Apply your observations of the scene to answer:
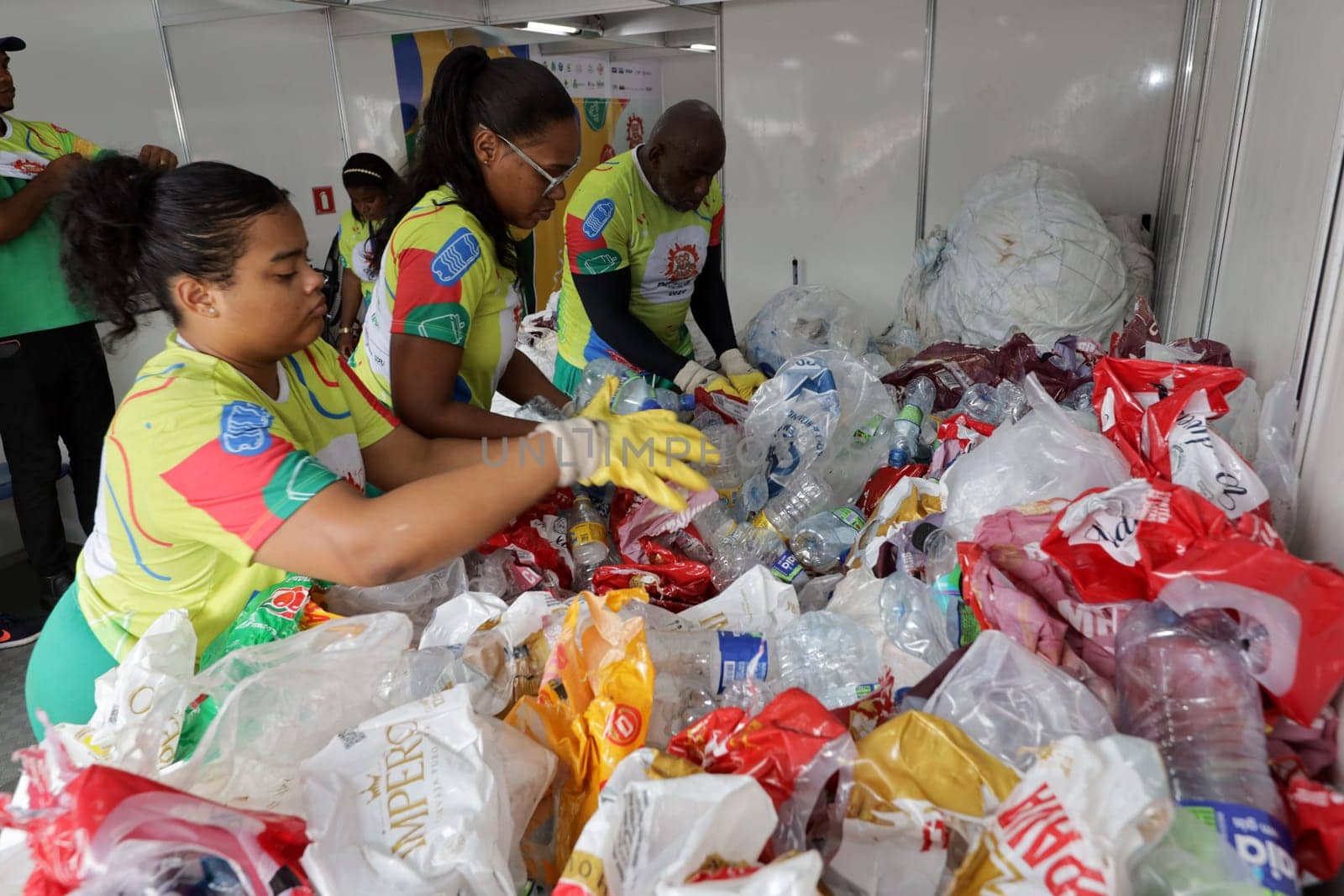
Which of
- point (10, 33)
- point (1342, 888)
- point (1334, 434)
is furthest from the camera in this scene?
point (10, 33)

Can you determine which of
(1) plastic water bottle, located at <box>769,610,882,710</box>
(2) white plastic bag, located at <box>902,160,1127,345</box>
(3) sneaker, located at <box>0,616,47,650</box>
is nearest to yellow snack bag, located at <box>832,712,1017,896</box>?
(1) plastic water bottle, located at <box>769,610,882,710</box>

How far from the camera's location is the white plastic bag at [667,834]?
667mm

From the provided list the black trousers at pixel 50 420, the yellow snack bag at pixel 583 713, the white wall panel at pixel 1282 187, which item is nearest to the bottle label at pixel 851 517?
the yellow snack bag at pixel 583 713

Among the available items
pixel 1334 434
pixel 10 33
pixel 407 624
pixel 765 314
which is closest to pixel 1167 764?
pixel 1334 434

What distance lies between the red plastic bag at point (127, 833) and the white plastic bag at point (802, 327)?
229cm

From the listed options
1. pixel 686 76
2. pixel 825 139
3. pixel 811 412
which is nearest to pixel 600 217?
pixel 811 412

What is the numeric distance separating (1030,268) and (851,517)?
81.3 inches

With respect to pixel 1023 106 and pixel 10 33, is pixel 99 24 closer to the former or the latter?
pixel 10 33

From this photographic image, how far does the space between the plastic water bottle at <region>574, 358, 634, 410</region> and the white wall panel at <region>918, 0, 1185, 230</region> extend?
2.39 metres

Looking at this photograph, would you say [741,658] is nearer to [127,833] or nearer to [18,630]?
[127,833]

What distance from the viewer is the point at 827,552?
148cm

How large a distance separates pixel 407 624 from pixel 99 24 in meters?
4.16

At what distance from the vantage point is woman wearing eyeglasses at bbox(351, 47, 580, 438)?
1.59 m

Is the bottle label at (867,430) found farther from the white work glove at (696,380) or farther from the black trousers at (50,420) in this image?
the black trousers at (50,420)
